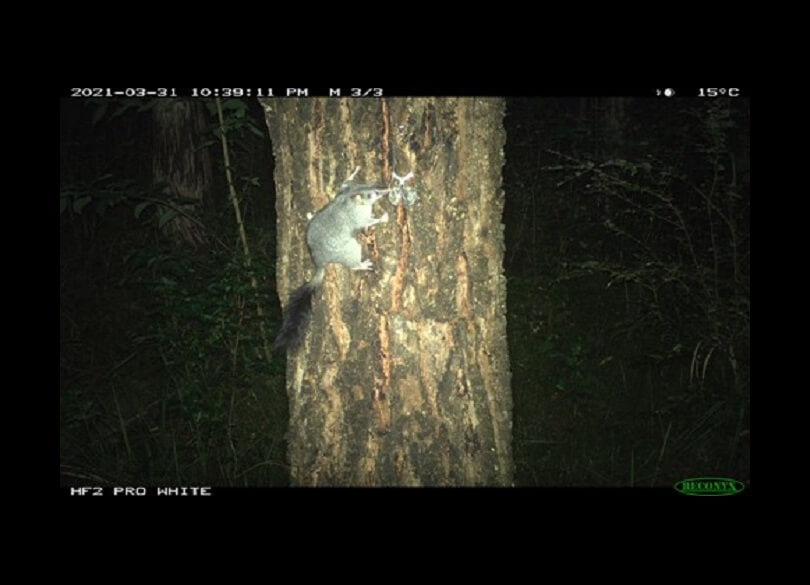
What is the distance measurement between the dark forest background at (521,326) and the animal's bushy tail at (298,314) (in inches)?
53.2

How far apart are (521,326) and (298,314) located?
3.52 m

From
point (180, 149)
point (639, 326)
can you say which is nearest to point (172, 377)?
point (180, 149)

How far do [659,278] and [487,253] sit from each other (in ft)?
13.4

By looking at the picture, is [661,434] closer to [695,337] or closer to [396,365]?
[695,337]

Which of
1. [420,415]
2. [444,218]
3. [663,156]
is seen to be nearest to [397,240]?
[444,218]

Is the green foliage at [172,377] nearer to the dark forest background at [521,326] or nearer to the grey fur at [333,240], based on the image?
the dark forest background at [521,326]

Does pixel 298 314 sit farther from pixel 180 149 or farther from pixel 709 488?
pixel 180 149

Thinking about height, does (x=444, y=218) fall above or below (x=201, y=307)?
above

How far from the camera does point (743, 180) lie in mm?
4535

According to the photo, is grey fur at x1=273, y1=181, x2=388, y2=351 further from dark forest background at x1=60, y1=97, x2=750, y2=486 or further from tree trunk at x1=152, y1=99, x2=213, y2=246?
tree trunk at x1=152, y1=99, x2=213, y2=246

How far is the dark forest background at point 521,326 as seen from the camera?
3861 mm

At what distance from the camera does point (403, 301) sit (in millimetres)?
2229

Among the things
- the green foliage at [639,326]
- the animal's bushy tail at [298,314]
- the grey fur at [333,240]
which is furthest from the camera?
the green foliage at [639,326]

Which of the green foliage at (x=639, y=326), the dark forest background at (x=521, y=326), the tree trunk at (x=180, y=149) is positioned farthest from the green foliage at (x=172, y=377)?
the green foliage at (x=639, y=326)
